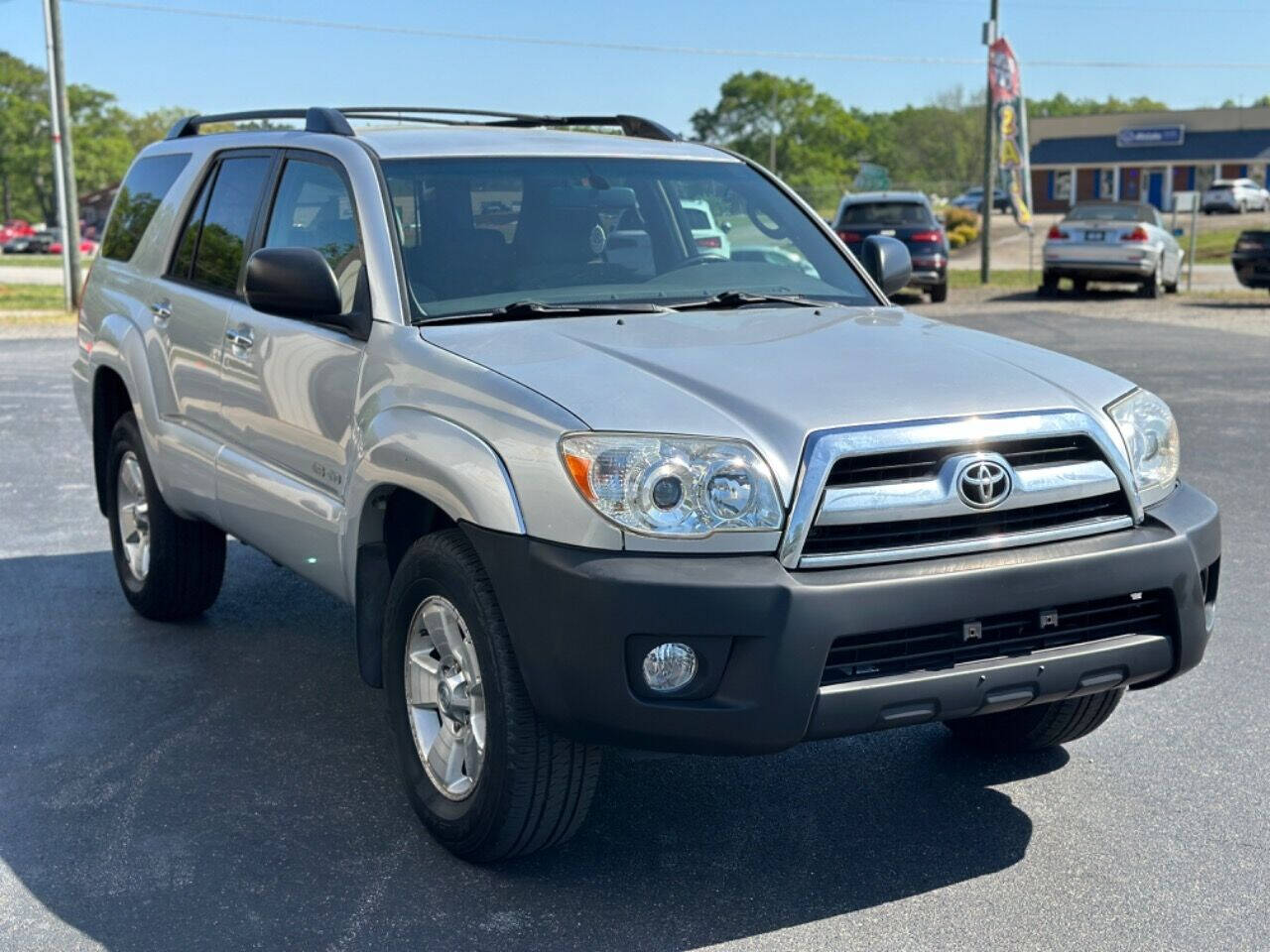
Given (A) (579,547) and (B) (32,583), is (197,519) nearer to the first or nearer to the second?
(B) (32,583)

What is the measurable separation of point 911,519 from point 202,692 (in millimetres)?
2936

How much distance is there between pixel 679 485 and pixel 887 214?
22343mm

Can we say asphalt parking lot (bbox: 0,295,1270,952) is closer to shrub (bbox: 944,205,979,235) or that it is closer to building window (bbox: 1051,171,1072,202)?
shrub (bbox: 944,205,979,235)

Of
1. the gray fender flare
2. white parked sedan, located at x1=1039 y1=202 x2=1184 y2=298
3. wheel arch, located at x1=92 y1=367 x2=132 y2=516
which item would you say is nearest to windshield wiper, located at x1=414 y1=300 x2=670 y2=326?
the gray fender flare

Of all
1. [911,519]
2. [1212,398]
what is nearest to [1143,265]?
[1212,398]

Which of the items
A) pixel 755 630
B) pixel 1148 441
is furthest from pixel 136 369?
pixel 1148 441

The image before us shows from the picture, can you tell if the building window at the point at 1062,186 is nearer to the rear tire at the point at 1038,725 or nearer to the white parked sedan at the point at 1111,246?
the white parked sedan at the point at 1111,246

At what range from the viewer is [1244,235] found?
26.2 metres

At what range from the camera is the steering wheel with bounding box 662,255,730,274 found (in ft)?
16.3

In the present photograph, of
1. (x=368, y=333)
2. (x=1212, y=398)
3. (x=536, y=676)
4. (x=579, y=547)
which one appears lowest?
(x=1212, y=398)

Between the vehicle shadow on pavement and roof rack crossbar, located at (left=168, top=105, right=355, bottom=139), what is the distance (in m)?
1.92

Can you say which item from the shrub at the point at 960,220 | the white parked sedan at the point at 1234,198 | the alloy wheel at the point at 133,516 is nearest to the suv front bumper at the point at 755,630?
the alloy wheel at the point at 133,516

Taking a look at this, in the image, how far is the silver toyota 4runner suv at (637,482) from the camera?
340 centimetres

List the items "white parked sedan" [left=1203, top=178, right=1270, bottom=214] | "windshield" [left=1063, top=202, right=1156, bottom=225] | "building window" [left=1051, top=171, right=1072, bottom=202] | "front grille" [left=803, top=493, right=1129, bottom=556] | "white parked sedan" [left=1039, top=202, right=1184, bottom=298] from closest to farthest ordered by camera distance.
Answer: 1. "front grille" [left=803, top=493, right=1129, bottom=556]
2. "white parked sedan" [left=1039, top=202, right=1184, bottom=298]
3. "windshield" [left=1063, top=202, right=1156, bottom=225]
4. "white parked sedan" [left=1203, top=178, right=1270, bottom=214]
5. "building window" [left=1051, top=171, right=1072, bottom=202]
